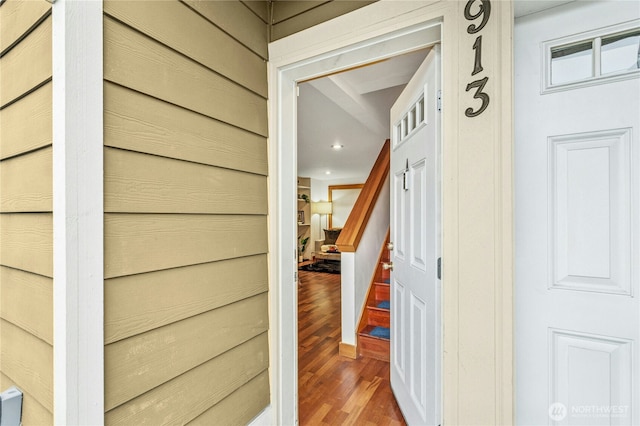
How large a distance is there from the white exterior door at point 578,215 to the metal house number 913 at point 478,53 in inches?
7.1

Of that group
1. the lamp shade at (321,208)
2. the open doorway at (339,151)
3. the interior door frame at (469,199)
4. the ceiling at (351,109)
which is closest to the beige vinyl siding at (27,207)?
the interior door frame at (469,199)

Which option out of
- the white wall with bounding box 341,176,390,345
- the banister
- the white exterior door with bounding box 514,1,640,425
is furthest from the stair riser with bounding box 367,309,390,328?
the white exterior door with bounding box 514,1,640,425

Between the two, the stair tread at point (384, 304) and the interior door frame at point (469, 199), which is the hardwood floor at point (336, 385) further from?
the interior door frame at point (469, 199)

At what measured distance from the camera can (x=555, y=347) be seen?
1026 mm

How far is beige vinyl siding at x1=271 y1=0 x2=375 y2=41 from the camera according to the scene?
49.4 inches

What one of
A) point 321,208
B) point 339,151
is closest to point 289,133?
point 339,151

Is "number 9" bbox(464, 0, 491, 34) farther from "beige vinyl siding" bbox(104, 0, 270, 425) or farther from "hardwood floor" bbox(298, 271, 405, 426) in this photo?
"hardwood floor" bbox(298, 271, 405, 426)

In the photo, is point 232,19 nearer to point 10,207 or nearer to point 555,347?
point 10,207

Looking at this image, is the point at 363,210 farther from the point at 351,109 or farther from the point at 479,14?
the point at 479,14

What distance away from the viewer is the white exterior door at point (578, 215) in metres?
0.93

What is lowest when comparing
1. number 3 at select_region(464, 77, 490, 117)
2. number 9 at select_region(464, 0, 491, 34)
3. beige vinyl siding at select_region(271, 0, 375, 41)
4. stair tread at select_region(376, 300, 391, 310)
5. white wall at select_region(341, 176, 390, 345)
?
stair tread at select_region(376, 300, 391, 310)

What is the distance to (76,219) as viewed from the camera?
771 millimetres

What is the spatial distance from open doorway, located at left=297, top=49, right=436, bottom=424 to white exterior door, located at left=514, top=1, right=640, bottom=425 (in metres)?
0.53

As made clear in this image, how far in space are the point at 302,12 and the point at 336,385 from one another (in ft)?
7.30
